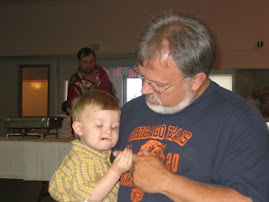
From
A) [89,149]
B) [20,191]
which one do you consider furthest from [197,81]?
[20,191]

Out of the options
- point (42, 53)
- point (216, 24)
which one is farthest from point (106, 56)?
point (216, 24)

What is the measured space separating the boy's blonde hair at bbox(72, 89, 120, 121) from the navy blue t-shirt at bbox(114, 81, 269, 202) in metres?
0.16

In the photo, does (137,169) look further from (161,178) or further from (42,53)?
(42,53)

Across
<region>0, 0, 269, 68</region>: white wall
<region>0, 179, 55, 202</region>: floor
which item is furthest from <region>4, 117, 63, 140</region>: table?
<region>0, 0, 269, 68</region>: white wall

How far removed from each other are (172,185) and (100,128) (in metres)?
0.45

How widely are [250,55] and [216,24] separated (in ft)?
2.88

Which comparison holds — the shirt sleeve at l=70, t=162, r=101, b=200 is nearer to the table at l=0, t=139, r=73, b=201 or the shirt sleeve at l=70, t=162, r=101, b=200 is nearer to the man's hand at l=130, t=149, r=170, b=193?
the man's hand at l=130, t=149, r=170, b=193

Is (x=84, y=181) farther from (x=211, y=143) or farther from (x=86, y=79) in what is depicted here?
(x=86, y=79)

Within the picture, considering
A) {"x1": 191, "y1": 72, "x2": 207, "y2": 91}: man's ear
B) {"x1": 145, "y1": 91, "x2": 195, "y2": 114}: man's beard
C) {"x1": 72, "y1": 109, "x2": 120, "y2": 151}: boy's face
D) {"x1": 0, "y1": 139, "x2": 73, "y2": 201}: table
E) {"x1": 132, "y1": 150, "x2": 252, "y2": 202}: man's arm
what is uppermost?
{"x1": 191, "y1": 72, "x2": 207, "y2": 91}: man's ear

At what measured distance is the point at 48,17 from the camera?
760 cm

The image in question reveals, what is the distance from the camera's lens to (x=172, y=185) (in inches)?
46.1

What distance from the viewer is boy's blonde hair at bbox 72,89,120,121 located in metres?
Result: 1.50

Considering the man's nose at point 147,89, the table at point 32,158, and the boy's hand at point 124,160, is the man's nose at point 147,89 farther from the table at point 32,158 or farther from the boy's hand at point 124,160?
the table at point 32,158

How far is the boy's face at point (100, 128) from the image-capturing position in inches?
58.4
